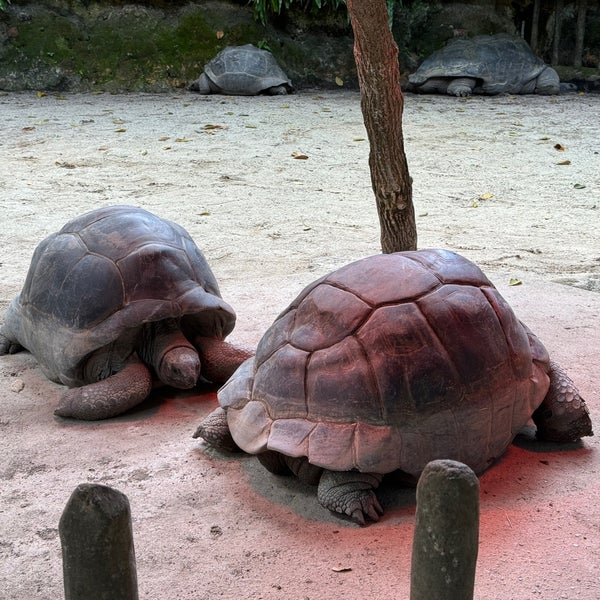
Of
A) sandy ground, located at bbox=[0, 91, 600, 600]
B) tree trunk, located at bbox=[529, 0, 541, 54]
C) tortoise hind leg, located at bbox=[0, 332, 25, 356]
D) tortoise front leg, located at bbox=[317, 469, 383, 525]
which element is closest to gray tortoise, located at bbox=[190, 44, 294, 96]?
sandy ground, located at bbox=[0, 91, 600, 600]

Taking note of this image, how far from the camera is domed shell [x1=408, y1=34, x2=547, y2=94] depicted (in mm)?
13047

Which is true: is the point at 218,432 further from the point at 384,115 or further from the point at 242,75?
the point at 242,75

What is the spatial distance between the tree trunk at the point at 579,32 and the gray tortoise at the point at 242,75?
4679 mm

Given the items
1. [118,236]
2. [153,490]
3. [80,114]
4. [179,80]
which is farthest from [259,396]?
[179,80]

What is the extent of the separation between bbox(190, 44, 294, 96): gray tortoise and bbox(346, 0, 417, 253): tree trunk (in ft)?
28.8

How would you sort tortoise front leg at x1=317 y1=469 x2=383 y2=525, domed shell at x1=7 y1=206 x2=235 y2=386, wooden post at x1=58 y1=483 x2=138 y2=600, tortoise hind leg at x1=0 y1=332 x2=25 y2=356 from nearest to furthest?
wooden post at x1=58 y1=483 x2=138 y2=600, tortoise front leg at x1=317 y1=469 x2=383 y2=525, domed shell at x1=7 y1=206 x2=235 y2=386, tortoise hind leg at x1=0 y1=332 x2=25 y2=356

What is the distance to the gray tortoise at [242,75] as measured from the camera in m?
12.6

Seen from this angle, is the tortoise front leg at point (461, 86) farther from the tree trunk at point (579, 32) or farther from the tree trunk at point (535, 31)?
the tree trunk at point (579, 32)

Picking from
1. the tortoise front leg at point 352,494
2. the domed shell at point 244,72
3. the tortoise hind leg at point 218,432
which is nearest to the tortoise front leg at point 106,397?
the tortoise hind leg at point 218,432

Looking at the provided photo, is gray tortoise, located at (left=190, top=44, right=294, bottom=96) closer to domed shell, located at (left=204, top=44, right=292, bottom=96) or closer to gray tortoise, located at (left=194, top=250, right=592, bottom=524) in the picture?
domed shell, located at (left=204, top=44, right=292, bottom=96)

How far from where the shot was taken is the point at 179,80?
42.7ft

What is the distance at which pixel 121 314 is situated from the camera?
368 cm

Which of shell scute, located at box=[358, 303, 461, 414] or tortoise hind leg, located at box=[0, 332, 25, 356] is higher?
shell scute, located at box=[358, 303, 461, 414]

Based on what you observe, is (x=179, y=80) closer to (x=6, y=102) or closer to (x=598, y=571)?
(x=6, y=102)
